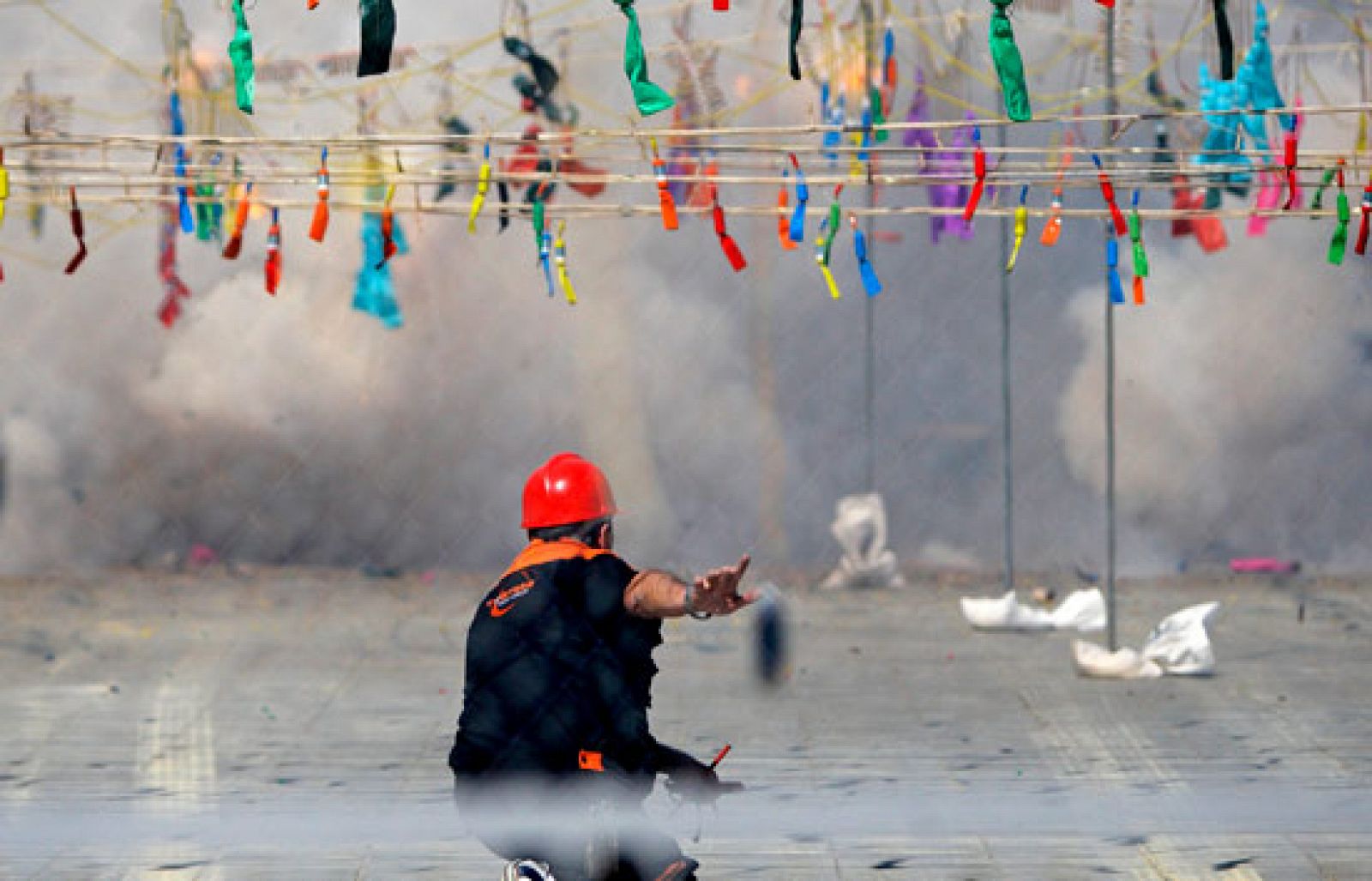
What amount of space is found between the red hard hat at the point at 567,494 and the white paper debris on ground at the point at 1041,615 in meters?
8.40

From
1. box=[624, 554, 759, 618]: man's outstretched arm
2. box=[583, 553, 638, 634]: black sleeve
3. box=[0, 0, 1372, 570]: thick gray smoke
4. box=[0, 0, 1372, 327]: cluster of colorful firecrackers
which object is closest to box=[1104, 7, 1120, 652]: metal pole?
box=[0, 0, 1372, 327]: cluster of colorful firecrackers

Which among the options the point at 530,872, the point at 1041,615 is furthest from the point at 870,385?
the point at 530,872

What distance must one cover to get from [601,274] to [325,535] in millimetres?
2778

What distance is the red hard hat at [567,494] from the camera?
509 cm

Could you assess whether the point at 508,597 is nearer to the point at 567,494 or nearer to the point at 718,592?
the point at 567,494

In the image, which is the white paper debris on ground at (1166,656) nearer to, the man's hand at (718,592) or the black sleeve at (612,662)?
the black sleeve at (612,662)

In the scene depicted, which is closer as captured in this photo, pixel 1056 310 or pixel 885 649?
pixel 885 649

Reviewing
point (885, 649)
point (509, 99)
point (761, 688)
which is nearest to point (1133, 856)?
point (761, 688)

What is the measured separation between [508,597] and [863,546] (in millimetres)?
10610

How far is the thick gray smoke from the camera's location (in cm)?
1572

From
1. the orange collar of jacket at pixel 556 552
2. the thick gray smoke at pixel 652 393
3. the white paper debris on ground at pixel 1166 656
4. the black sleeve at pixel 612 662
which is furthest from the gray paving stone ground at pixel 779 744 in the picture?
the thick gray smoke at pixel 652 393

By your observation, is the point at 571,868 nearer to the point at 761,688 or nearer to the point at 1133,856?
the point at 761,688

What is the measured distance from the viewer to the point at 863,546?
15.4 meters

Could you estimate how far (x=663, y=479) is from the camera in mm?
15695
